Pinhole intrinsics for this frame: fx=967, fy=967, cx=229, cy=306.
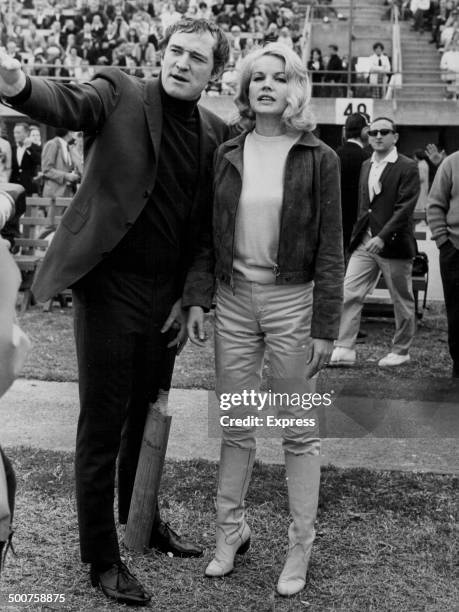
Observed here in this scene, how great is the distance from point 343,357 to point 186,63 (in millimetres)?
4900

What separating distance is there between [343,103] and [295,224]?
1818 cm

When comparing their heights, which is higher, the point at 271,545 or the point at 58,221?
the point at 271,545

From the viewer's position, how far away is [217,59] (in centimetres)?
398

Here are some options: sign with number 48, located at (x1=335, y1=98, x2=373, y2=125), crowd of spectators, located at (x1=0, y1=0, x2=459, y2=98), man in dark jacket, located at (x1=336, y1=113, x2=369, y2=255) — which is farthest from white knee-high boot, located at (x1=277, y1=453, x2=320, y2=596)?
crowd of spectators, located at (x1=0, y1=0, x2=459, y2=98)

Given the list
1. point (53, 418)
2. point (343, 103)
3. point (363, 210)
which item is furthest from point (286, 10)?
point (53, 418)

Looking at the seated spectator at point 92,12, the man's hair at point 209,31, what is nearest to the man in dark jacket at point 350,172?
the man's hair at point 209,31

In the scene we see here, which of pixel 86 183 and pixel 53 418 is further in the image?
pixel 53 418

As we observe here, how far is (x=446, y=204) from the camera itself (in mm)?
7684

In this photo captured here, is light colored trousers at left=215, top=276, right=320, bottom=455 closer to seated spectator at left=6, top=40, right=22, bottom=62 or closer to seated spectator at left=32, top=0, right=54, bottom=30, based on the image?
seated spectator at left=6, top=40, right=22, bottom=62

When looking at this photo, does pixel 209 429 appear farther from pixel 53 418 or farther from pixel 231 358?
pixel 231 358

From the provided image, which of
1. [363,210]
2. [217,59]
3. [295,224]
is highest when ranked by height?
[217,59]

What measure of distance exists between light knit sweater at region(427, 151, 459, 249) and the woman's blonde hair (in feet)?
13.1

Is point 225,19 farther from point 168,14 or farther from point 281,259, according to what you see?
point 281,259

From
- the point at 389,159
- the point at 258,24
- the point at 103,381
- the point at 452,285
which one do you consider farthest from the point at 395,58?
the point at 103,381
